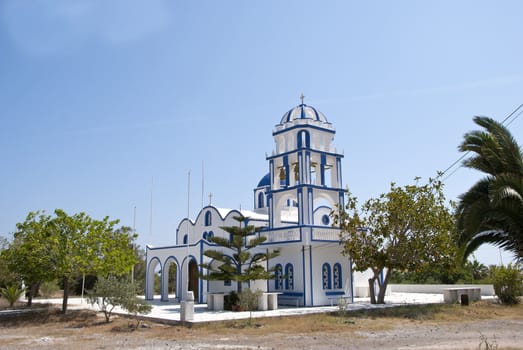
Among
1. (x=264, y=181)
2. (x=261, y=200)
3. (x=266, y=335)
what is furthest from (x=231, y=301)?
(x=264, y=181)

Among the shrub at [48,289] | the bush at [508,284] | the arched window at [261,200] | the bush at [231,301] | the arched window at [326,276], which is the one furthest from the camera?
the shrub at [48,289]

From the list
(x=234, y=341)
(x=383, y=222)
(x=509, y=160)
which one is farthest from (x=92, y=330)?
(x=509, y=160)

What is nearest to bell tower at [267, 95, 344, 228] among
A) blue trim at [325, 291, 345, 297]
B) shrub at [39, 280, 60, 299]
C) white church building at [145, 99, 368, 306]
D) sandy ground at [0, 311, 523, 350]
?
white church building at [145, 99, 368, 306]

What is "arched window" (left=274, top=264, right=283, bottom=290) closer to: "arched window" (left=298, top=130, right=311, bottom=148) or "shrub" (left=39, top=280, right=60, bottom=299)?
"arched window" (left=298, top=130, right=311, bottom=148)

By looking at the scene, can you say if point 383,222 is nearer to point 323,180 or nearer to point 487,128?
point 323,180

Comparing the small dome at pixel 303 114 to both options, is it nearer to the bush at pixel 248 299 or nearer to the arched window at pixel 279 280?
the arched window at pixel 279 280

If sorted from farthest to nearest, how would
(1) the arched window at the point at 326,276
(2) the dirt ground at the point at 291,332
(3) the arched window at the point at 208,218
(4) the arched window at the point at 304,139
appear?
(3) the arched window at the point at 208,218
(4) the arched window at the point at 304,139
(1) the arched window at the point at 326,276
(2) the dirt ground at the point at 291,332

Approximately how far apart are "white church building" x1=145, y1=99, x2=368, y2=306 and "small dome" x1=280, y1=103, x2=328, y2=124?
0.17ft

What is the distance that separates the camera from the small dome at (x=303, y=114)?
25119 millimetres

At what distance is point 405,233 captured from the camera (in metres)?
21.7

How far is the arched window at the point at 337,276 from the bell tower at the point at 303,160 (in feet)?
9.19

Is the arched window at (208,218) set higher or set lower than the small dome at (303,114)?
lower

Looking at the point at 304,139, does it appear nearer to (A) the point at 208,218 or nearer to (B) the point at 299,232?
(B) the point at 299,232

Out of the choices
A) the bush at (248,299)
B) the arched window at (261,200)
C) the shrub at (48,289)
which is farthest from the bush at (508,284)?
the shrub at (48,289)
